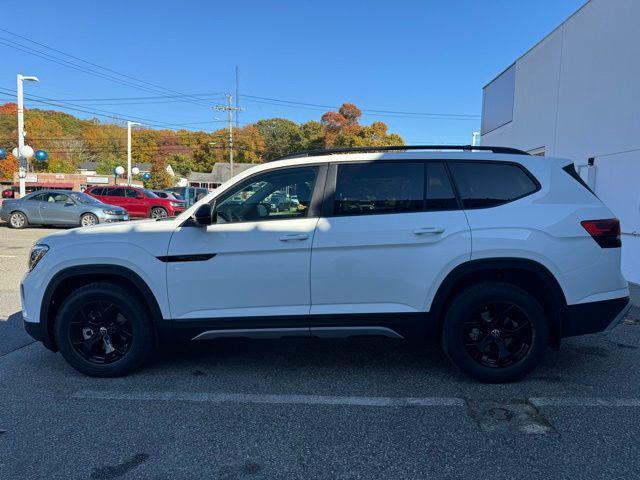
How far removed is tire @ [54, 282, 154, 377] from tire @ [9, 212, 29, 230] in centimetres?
1572

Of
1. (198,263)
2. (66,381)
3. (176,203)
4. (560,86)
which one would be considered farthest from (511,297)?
(176,203)

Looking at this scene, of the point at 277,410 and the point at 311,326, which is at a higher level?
the point at 311,326

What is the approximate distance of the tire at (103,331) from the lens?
388 cm

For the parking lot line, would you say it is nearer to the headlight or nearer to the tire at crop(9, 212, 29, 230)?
the headlight

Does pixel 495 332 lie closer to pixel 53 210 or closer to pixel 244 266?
pixel 244 266

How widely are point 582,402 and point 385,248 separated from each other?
1906mm

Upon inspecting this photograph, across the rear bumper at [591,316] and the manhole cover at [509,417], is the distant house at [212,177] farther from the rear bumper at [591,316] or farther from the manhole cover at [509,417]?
the manhole cover at [509,417]

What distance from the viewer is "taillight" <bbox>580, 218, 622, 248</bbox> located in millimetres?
3703

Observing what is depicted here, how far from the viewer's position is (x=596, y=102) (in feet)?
34.7

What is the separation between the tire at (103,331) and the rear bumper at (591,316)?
11.4 ft

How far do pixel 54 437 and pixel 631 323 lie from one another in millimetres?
6229

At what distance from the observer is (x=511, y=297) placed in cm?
371

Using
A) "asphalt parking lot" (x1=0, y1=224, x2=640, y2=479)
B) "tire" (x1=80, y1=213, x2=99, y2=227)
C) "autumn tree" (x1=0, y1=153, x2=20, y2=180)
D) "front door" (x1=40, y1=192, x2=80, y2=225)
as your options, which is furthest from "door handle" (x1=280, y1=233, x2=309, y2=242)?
"autumn tree" (x1=0, y1=153, x2=20, y2=180)

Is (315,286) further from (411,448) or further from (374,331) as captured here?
(411,448)
